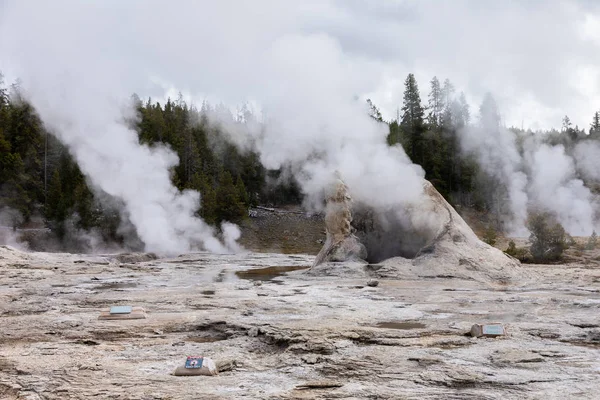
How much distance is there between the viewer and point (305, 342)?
8.09 m

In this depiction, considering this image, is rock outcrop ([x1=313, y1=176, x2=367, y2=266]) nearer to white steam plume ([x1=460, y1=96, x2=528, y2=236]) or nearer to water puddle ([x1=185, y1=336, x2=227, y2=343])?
water puddle ([x1=185, y1=336, x2=227, y2=343])

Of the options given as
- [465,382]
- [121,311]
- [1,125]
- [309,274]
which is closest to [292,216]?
[1,125]

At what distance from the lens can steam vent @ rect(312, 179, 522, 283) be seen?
17.7m

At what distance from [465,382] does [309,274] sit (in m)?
13.1

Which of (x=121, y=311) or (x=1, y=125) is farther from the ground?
(x=1, y=125)

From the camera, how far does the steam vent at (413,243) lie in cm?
1767

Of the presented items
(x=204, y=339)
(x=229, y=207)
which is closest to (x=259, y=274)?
(x=204, y=339)

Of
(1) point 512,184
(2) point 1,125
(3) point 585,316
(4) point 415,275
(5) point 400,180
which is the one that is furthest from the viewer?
(2) point 1,125

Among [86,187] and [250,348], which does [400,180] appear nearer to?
[250,348]

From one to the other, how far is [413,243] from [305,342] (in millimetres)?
13183

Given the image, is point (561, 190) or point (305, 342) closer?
point (305, 342)

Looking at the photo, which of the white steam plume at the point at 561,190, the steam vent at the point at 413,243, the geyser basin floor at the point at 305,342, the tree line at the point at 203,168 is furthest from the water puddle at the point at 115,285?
the white steam plume at the point at 561,190

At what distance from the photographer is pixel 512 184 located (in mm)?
47375

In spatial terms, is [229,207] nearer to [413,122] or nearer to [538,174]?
[413,122]
